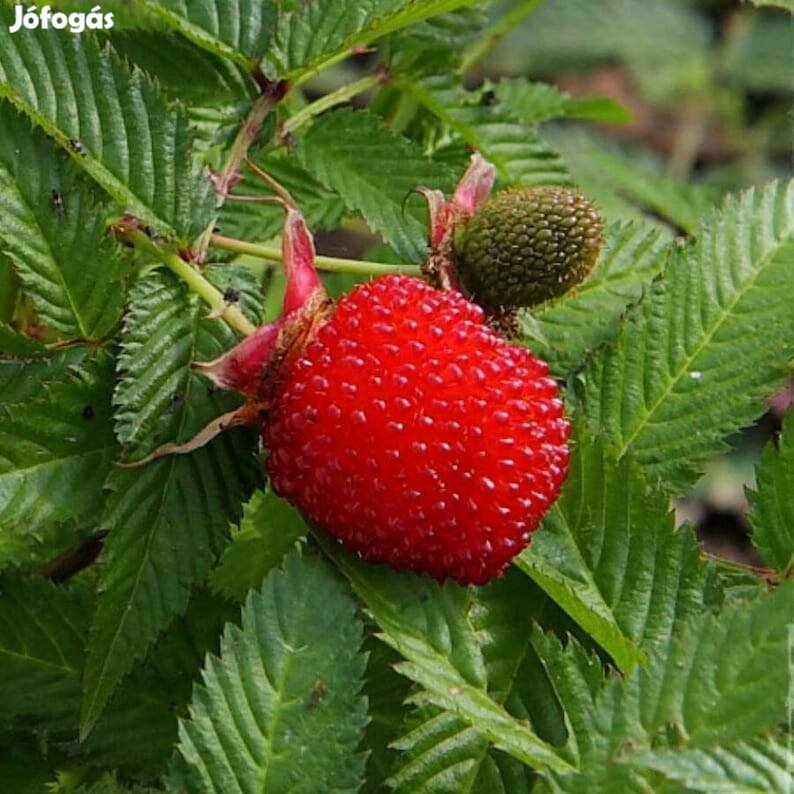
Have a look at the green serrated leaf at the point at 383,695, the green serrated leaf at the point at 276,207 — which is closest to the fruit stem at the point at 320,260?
the green serrated leaf at the point at 276,207

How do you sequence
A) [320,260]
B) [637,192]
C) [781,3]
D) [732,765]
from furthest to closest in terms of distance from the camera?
[637,192], [781,3], [320,260], [732,765]

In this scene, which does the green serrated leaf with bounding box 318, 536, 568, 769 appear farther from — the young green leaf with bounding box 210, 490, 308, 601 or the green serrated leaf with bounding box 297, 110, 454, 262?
the green serrated leaf with bounding box 297, 110, 454, 262

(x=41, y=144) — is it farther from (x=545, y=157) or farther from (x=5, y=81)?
(x=545, y=157)

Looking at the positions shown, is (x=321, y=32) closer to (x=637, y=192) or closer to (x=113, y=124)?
(x=113, y=124)

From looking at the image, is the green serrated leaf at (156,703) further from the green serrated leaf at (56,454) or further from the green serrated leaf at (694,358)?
the green serrated leaf at (694,358)

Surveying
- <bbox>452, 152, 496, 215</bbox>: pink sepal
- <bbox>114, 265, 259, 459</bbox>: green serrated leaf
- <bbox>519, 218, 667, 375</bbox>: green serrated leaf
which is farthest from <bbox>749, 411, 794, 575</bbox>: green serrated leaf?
<bbox>114, 265, 259, 459</bbox>: green serrated leaf

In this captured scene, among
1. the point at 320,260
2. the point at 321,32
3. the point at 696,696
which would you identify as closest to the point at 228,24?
the point at 321,32

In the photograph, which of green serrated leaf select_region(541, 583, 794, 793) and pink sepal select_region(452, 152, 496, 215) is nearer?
green serrated leaf select_region(541, 583, 794, 793)
